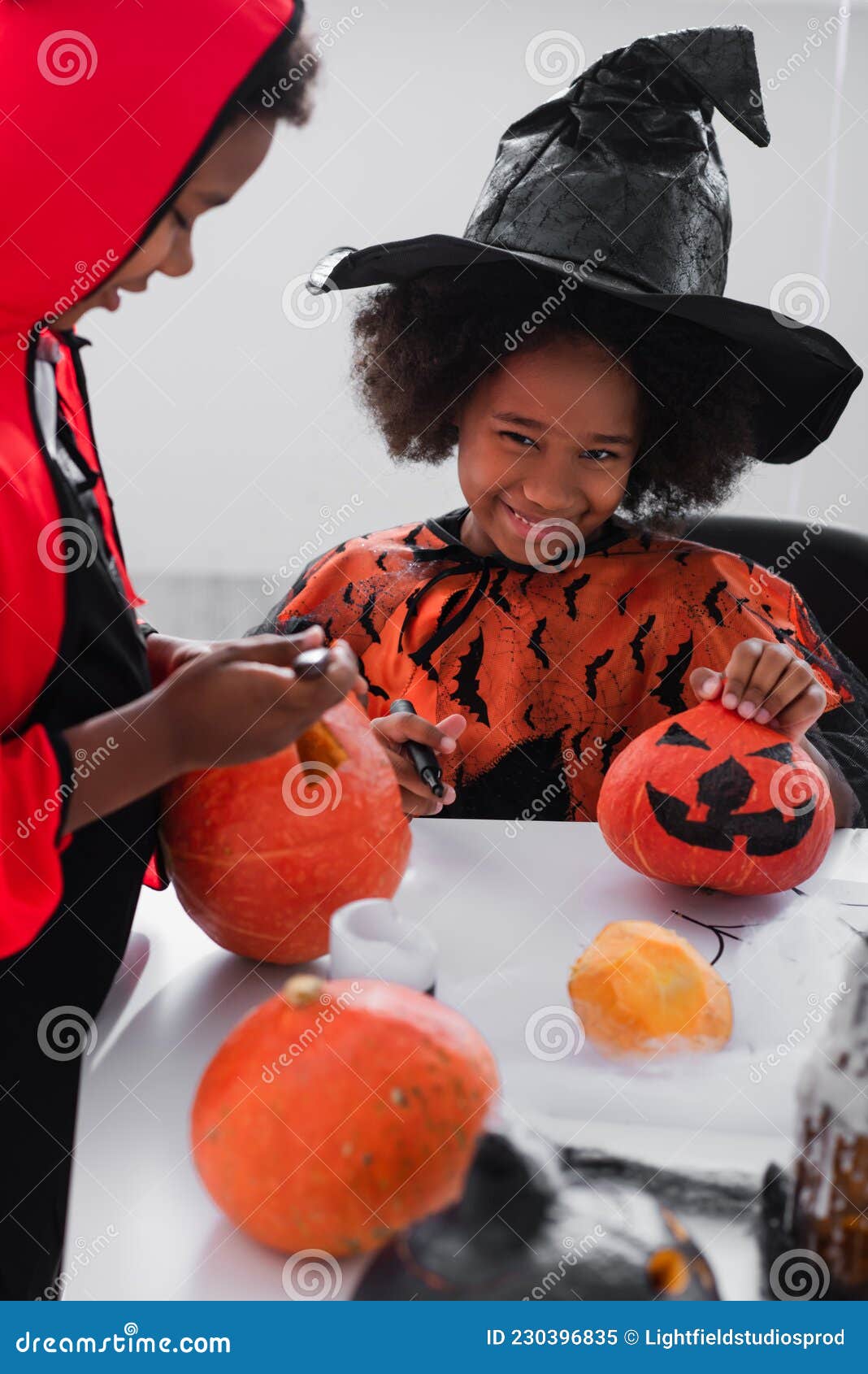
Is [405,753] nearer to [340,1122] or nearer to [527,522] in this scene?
[527,522]

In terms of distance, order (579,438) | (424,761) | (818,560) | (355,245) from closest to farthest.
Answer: (424,761) < (579,438) < (818,560) < (355,245)

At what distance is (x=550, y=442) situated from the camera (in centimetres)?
115

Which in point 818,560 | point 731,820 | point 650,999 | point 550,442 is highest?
point 818,560

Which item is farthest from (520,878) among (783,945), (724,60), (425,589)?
(724,60)

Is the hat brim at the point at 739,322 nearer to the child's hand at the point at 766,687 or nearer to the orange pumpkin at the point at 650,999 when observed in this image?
the child's hand at the point at 766,687

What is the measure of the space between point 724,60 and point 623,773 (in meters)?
0.71

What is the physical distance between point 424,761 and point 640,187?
1.97 ft

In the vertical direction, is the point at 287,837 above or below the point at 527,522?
below

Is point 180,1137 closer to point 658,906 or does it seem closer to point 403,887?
point 403,887

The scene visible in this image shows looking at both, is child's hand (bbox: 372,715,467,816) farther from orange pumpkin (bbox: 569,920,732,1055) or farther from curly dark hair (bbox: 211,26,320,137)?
curly dark hair (bbox: 211,26,320,137)

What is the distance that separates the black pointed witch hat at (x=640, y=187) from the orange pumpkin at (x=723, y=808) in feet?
1.50

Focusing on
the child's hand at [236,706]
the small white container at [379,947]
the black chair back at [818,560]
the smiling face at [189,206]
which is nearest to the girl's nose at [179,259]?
the smiling face at [189,206]

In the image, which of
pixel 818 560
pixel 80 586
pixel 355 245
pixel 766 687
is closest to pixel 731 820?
pixel 766 687

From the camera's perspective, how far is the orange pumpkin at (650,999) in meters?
0.66
